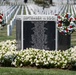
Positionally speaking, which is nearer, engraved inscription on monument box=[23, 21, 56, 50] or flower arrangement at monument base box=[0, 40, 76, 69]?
flower arrangement at monument base box=[0, 40, 76, 69]

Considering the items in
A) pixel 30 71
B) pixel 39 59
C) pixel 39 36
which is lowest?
pixel 30 71

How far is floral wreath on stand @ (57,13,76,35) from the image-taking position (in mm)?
11763

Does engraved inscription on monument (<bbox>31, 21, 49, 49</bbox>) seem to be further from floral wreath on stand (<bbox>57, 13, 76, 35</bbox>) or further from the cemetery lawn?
the cemetery lawn

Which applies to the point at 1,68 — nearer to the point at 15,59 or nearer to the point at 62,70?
the point at 15,59

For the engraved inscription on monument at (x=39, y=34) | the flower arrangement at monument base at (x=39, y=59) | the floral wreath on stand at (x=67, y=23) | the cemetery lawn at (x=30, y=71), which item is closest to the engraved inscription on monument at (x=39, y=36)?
the engraved inscription on monument at (x=39, y=34)

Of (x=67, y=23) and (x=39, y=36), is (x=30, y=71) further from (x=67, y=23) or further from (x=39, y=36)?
(x=67, y=23)

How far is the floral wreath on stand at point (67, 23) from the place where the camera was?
11.8 meters

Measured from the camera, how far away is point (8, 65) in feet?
34.2

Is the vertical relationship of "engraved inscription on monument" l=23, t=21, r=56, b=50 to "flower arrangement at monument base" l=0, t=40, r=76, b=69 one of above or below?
above

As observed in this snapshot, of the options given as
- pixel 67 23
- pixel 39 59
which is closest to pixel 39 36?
pixel 67 23

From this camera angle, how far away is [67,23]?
11.9m

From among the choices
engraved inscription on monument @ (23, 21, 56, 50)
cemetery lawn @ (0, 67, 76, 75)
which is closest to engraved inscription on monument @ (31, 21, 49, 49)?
engraved inscription on monument @ (23, 21, 56, 50)

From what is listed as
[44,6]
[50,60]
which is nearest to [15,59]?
[50,60]

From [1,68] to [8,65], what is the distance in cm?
48
